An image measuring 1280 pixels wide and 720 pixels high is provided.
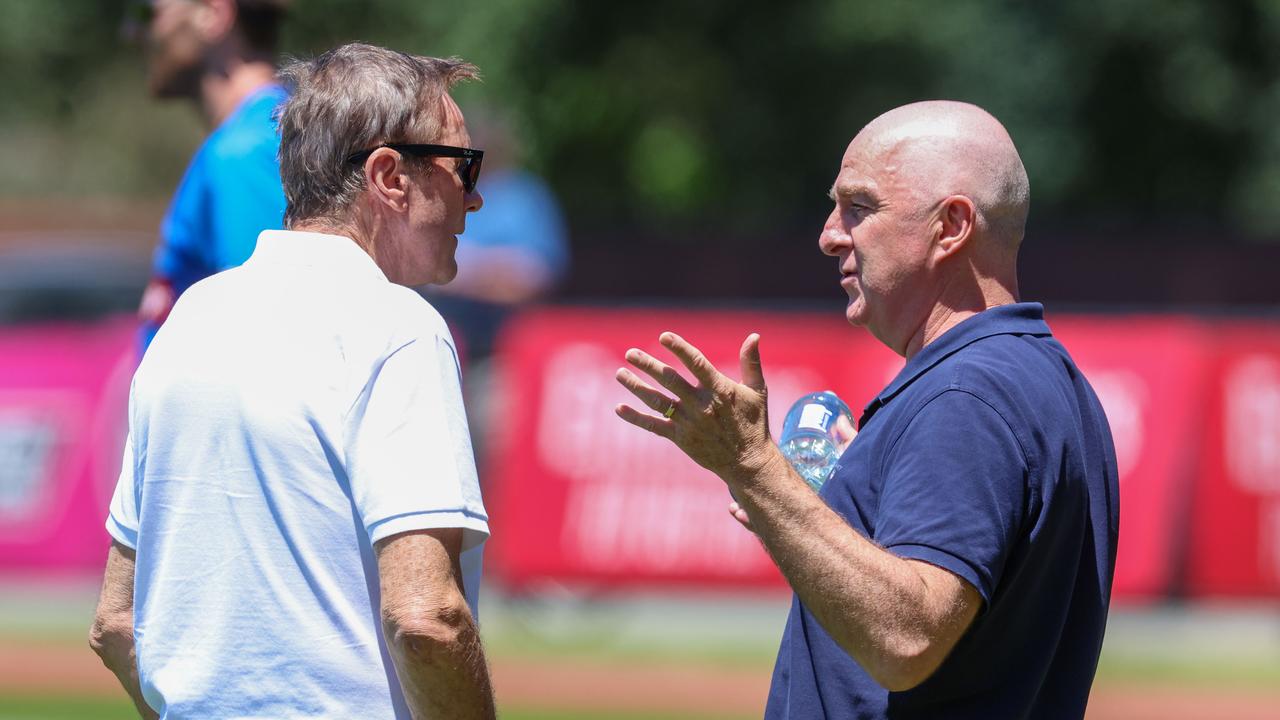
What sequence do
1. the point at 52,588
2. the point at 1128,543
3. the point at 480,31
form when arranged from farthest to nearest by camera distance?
1. the point at 480,31
2. the point at 52,588
3. the point at 1128,543

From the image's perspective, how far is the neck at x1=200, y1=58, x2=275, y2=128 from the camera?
4.61 meters

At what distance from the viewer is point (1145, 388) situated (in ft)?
36.4

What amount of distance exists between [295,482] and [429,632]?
1.10 feet

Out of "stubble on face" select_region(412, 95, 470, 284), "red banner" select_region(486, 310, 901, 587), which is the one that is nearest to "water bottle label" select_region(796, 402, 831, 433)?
"stubble on face" select_region(412, 95, 470, 284)

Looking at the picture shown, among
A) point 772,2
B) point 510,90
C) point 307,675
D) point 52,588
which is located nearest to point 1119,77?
point 772,2

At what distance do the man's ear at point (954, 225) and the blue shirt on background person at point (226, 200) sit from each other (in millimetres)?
1863

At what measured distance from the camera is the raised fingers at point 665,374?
2670mm

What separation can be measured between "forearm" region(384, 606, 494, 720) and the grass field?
5.68 meters

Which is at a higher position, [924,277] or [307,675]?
[924,277]

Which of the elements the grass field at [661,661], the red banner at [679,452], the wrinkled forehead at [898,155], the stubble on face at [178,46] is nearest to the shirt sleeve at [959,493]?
the wrinkled forehead at [898,155]

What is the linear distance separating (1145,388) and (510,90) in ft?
45.6

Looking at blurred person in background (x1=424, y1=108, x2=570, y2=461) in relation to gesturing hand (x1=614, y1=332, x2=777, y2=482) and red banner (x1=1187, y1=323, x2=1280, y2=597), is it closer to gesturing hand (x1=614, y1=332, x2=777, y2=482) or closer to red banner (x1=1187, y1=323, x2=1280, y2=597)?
red banner (x1=1187, y1=323, x2=1280, y2=597)

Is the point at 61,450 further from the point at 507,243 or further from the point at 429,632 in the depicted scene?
the point at 429,632

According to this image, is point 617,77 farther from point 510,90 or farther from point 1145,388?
point 1145,388
